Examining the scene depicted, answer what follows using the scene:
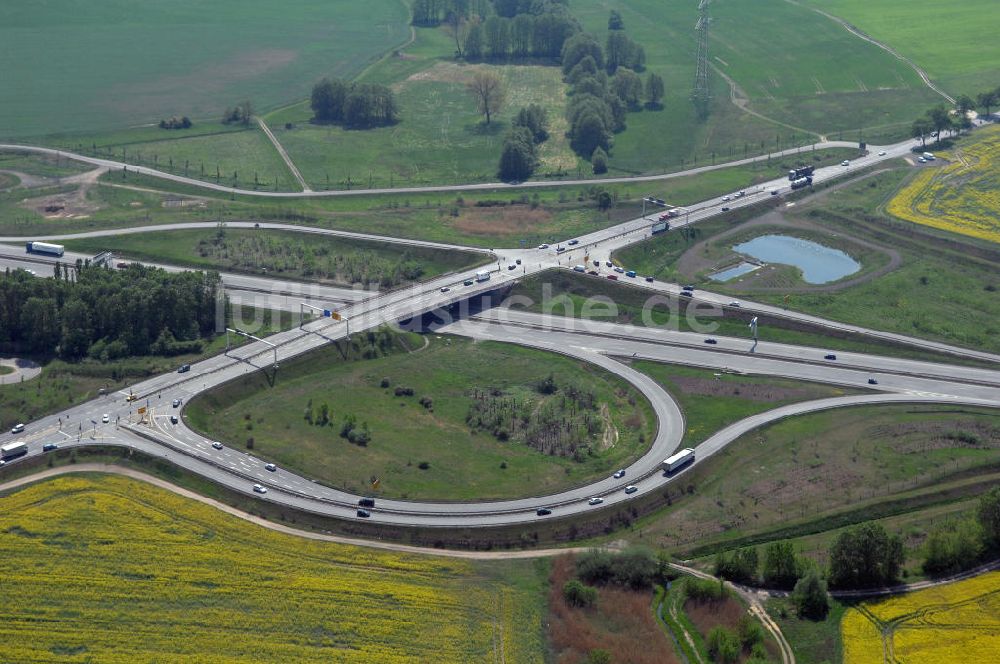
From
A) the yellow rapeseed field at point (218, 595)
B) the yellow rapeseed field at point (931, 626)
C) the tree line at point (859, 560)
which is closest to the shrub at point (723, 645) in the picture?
the tree line at point (859, 560)

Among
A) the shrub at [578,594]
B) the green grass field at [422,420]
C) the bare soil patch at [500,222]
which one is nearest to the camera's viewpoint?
the shrub at [578,594]

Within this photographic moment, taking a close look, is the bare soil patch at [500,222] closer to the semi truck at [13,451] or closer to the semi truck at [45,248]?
the semi truck at [45,248]

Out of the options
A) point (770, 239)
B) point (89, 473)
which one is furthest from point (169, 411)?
point (770, 239)

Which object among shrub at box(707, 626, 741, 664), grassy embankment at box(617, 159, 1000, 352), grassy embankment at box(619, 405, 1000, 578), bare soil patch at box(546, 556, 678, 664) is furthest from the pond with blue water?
shrub at box(707, 626, 741, 664)

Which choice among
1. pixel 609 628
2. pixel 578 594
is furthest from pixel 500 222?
pixel 609 628

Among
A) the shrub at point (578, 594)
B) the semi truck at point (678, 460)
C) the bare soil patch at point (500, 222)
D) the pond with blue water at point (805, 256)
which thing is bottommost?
the shrub at point (578, 594)

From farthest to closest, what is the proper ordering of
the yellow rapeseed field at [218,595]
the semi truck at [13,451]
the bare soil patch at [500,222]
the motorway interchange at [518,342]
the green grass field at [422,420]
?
the bare soil patch at [500,222], the green grass field at [422,420], the semi truck at [13,451], the motorway interchange at [518,342], the yellow rapeseed field at [218,595]

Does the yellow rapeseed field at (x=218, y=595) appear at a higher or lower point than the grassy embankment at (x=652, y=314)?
lower
